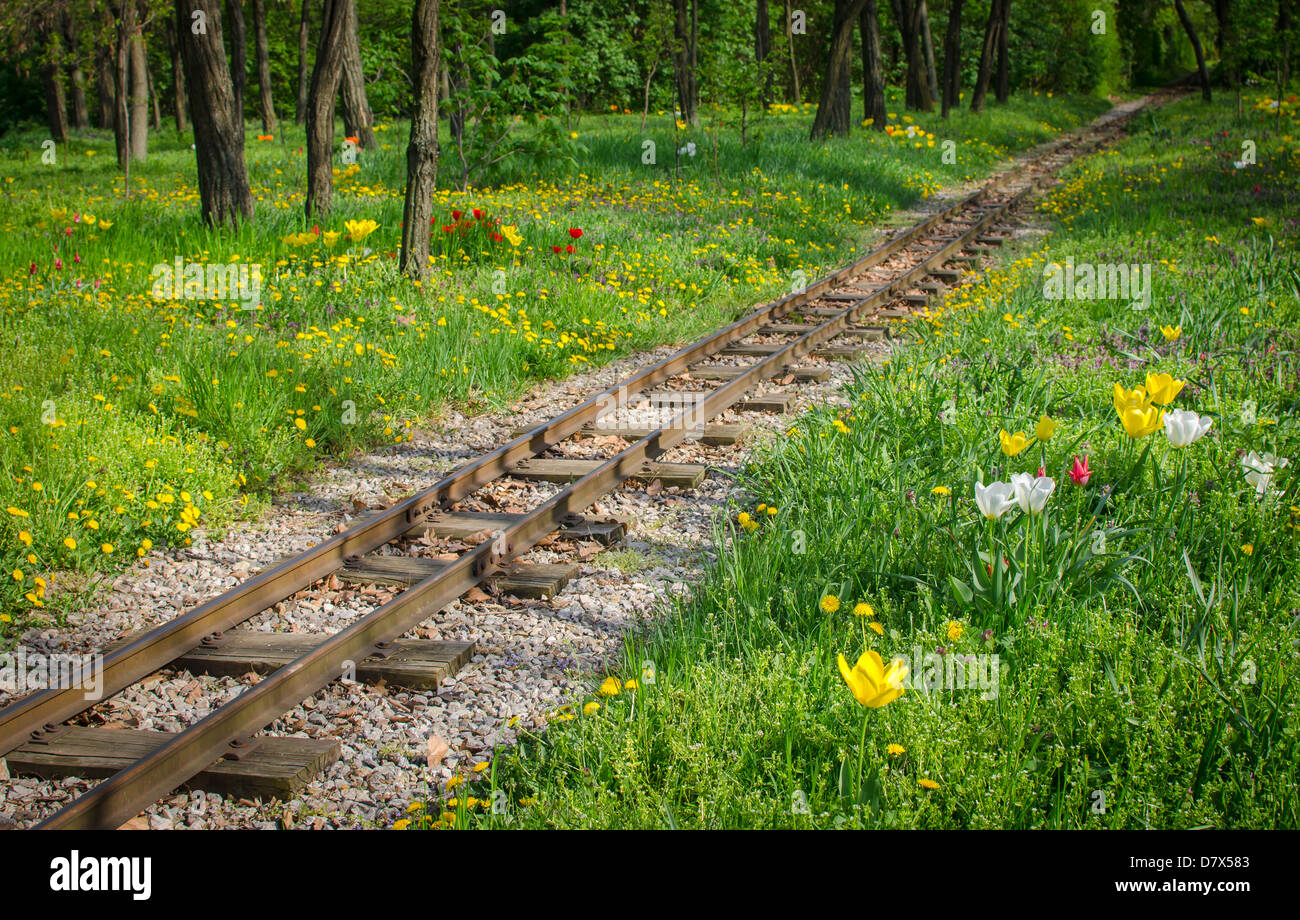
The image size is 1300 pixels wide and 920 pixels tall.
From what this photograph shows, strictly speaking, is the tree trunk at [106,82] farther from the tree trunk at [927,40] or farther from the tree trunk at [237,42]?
the tree trunk at [927,40]

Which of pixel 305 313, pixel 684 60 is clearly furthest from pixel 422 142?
pixel 684 60

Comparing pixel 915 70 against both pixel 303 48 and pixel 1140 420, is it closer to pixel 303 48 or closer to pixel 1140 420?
pixel 303 48

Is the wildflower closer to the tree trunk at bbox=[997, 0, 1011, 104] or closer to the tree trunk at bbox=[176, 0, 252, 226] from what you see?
the tree trunk at bbox=[176, 0, 252, 226]

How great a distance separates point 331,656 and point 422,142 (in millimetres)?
7386

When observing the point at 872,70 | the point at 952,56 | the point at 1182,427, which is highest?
the point at 952,56

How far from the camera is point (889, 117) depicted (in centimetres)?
2714

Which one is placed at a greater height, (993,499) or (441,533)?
(993,499)

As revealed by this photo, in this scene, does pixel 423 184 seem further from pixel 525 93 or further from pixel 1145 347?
pixel 1145 347

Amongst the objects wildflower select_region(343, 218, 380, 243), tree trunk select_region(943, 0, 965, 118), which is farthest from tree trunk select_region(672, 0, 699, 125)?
wildflower select_region(343, 218, 380, 243)

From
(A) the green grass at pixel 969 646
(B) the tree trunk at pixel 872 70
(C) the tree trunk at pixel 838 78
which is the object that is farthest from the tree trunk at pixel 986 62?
(A) the green grass at pixel 969 646

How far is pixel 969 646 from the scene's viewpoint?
3.62 m

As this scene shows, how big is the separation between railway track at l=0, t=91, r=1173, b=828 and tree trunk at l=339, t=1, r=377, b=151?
13.4m
